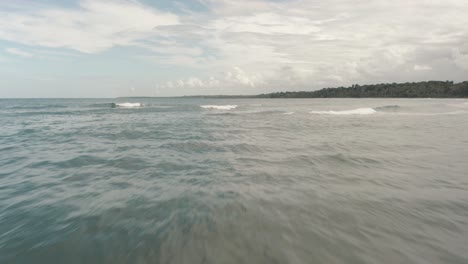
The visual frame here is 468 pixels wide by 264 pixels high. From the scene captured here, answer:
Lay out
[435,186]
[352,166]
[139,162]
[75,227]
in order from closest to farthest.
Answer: [75,227]
[435,186]
[352,166]
[139,162]

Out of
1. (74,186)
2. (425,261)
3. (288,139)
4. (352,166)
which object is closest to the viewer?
(425,261)

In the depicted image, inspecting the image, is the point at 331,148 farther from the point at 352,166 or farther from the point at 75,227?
the point at 75,227

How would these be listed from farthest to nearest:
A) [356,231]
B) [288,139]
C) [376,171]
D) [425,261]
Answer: [288,139] < [376,171] < [356,231] < [425,261]

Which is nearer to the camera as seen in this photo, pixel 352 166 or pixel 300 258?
pixel 300 258

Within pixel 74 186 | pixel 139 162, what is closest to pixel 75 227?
pixel 74 186

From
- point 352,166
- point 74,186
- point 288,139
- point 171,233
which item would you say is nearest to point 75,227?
point 171,233

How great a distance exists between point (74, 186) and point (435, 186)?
35.7 ft

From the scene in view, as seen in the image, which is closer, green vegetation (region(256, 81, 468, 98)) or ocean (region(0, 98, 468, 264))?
ocean (region(0, 98, 468, 264))

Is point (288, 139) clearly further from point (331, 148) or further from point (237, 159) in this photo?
point (237, 159)

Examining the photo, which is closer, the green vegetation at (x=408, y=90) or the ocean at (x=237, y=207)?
the ocean at (x=237, y=207)

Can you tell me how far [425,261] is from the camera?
13.3ft

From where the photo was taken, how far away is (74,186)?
25.9 ft

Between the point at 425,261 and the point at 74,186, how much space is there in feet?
29.3

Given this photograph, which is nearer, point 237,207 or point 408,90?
point 237,207
